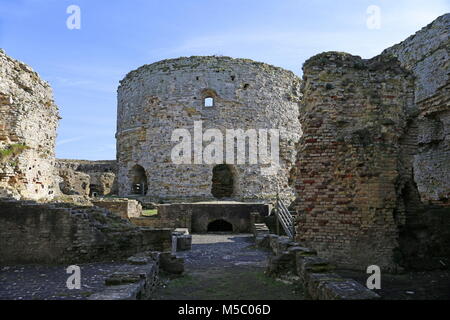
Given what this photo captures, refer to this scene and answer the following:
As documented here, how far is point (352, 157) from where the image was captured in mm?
7062

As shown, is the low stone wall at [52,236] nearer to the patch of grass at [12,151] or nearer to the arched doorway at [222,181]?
the patch of grass at [12,151]

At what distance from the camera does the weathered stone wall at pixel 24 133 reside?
33.9 ft

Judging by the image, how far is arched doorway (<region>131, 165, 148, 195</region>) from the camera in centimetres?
2106

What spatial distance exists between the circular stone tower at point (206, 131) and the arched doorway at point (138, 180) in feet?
0.21

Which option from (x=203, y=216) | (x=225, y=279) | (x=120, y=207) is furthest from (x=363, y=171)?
(x=120, y=207)

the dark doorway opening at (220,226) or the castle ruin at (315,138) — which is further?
the dark doorway opening at (220,226)

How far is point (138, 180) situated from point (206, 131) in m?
5.36

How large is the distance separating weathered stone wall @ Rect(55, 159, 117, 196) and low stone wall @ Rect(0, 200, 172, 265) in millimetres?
16350

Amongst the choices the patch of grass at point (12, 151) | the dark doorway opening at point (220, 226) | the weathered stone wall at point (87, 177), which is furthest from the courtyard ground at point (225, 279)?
the weathered stone wall at point (87, 177)

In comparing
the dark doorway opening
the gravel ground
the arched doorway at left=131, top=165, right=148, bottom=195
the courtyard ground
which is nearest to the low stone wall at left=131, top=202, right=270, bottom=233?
the dark doorway opening

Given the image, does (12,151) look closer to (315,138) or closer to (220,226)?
(315,138)

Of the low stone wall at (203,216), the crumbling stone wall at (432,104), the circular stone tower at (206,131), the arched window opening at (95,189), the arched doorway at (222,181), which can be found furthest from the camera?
the arched window opening at (95,189)

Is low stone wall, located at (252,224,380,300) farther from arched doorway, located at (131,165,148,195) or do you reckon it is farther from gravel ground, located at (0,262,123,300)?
arched doorway, located at (131,165,148,195)
